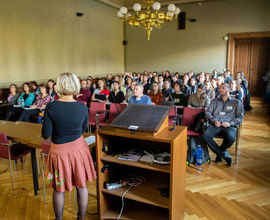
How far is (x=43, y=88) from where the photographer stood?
6062mm

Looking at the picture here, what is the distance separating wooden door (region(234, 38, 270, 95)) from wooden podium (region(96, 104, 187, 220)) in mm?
10559

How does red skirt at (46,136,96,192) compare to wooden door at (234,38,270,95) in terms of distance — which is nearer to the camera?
red skirt at (46,136,96,192)

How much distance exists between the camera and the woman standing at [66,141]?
6.59 feet

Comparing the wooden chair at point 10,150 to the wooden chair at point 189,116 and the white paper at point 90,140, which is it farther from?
the wooden chair at point 189,116

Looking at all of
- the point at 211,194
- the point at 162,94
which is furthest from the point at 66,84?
the point at 162,94

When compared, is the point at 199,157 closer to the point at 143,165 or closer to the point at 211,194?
the point at 211,194

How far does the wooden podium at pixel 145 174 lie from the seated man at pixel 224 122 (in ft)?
5.76

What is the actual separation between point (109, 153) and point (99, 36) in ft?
33.6

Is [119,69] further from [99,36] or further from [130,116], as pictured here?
[130,116]

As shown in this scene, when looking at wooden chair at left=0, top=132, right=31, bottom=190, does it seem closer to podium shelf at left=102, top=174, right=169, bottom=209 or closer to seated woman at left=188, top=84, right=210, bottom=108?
podium shelf at left=102, top=174, right=169, bottom=209

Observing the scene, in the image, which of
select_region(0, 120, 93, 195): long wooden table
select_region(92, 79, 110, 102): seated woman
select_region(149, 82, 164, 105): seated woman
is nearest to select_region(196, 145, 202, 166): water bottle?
select_region(0, 120, 93, 195): long wooden table

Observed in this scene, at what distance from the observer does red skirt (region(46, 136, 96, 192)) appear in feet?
6.84

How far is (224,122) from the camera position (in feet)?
12.9

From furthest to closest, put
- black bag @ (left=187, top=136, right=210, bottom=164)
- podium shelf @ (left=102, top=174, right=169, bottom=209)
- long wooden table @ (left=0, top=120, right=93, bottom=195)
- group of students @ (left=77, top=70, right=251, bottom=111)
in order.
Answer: group of students @ (left=77, top=70, right=251, bottom=111)
black bag @ (left=187, top=136, right=210, bottom=164)
long wooden table @ (left=0, top=120, right=93, bottom=195)
podium shelf @ (left=102, top=174, right=169, bottom=209)
